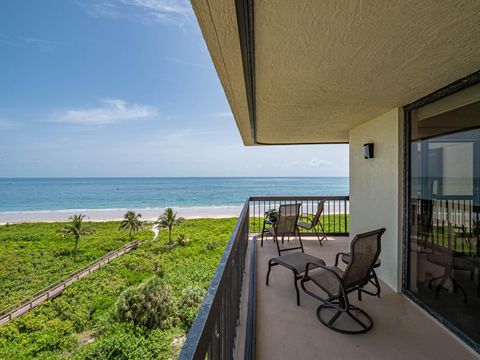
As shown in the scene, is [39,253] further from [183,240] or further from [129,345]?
[129,345]

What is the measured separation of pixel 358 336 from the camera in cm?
213

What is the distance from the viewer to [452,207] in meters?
2.20

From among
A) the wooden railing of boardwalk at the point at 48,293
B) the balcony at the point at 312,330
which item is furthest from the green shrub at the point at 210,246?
the balcony at the point at 312,330

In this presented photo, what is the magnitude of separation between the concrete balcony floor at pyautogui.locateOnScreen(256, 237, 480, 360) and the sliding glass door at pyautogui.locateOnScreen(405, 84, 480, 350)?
0.20m

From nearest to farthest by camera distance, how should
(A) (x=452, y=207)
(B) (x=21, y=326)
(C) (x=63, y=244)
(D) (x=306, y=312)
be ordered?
1. (A) (x=452, y=207)
2. (D) (x=306, y=312)
3. (B) (x=21, y=326)
4. (C) (x=63, y=244)

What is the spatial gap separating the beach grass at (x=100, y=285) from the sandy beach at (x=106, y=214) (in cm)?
296

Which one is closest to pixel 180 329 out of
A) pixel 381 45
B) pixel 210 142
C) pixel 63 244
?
pixel 381 45

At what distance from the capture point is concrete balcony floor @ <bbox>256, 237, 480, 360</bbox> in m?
1.94

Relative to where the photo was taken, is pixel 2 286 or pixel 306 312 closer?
pixel 306 312

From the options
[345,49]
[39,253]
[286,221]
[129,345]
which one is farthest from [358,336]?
[39,253]

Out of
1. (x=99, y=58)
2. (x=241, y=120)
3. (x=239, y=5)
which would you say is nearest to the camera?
(x=239, y=5)

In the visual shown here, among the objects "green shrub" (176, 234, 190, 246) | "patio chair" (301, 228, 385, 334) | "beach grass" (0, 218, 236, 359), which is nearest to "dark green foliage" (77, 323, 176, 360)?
"beach grass" (0, 218, 236, 359)

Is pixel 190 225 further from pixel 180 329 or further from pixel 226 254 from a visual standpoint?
pixel 226 254

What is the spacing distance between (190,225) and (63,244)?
1021 cm
